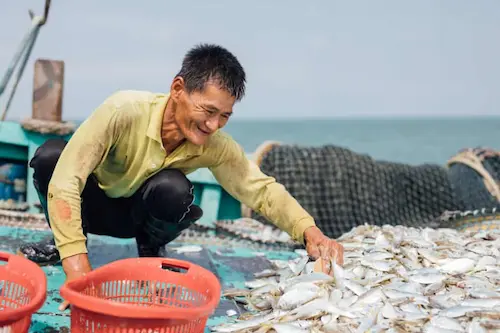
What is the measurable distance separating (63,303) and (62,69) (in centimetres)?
275

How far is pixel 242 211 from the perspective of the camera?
197 inches

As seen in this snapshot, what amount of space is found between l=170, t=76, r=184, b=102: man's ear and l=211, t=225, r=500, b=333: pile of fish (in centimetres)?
99

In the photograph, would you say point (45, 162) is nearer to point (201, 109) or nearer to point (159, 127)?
point (159, 127)

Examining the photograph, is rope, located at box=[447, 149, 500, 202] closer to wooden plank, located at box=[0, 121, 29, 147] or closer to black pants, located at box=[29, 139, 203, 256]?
black pants, located at box=[29, 139, 203, 256]

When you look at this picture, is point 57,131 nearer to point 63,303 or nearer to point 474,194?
point 63,303

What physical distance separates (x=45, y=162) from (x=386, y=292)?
168 centimetres

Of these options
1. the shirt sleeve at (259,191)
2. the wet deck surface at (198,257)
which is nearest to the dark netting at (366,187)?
the wet deck surface at (198,257)

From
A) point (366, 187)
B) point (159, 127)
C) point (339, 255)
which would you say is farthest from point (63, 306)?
point (366, 187)

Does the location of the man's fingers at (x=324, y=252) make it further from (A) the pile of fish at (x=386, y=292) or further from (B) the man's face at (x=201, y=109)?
(B) the man's face at (x=201, y=109)

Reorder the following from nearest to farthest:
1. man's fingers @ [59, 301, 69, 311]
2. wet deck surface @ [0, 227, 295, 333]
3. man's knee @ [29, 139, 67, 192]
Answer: man's fingers @ [59, 301, 69, 311] → man's knee @ [29, 139, 67, 192] → wet deck surface @ [0, 227, 295, 333]

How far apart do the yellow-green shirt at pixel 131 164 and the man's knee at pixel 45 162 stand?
0.21m

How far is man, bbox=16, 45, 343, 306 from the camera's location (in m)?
2.26

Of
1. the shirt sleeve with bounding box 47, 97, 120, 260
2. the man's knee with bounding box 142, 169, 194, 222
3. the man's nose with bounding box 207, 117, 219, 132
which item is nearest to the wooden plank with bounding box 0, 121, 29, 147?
the man's knee with bounding box 142, 169, 194, 222

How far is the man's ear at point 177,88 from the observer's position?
2.50 meters
